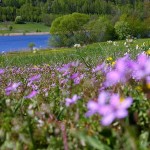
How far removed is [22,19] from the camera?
169m

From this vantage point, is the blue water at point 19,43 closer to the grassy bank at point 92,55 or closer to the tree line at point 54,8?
the tree line at point 54,8

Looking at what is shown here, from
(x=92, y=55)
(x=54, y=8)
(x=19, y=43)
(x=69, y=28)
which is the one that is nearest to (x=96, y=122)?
(x=92, y=55)

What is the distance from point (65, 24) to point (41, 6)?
108413 millimetres

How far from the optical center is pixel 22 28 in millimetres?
162375

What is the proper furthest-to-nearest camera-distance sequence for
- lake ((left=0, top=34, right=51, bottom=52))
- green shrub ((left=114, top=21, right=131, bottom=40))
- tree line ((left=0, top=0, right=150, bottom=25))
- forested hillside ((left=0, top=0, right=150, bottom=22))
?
forested hillside ((left=0, top=0, right=150, bottom=22)) → tree line ((left=0, top=0, right=150, bottom=25)) → lake ((left=0, top=34, right=51, bottom=52)) → green shrub ((left=114, top=21, right=131, bottom=40))

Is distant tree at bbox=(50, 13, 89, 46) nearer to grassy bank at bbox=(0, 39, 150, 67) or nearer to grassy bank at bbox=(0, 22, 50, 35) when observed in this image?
grassy bank at bbox=(0, 39, 150, 67)

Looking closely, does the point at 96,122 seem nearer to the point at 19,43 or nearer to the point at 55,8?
the point at 19,43

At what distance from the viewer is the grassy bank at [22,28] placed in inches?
6216

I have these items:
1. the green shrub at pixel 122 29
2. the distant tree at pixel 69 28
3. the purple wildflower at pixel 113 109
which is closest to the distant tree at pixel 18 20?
the distant tree at pixel 69 28

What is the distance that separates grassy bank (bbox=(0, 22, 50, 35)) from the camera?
15788 centimetres

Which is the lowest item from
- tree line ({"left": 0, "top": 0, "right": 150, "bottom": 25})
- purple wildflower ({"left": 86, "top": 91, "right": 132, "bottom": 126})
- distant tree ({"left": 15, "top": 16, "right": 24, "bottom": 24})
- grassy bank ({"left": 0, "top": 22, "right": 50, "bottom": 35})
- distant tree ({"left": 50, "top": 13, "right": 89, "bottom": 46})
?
grassy bank ({"left": 0, "top": 22, "right": 50, "bottom": 35})

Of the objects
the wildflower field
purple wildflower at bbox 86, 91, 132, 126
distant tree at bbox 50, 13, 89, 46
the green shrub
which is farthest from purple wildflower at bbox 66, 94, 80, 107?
the green shrub

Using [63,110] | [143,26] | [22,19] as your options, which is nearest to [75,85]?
[63,110]

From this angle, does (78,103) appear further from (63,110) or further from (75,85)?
(75,85)
